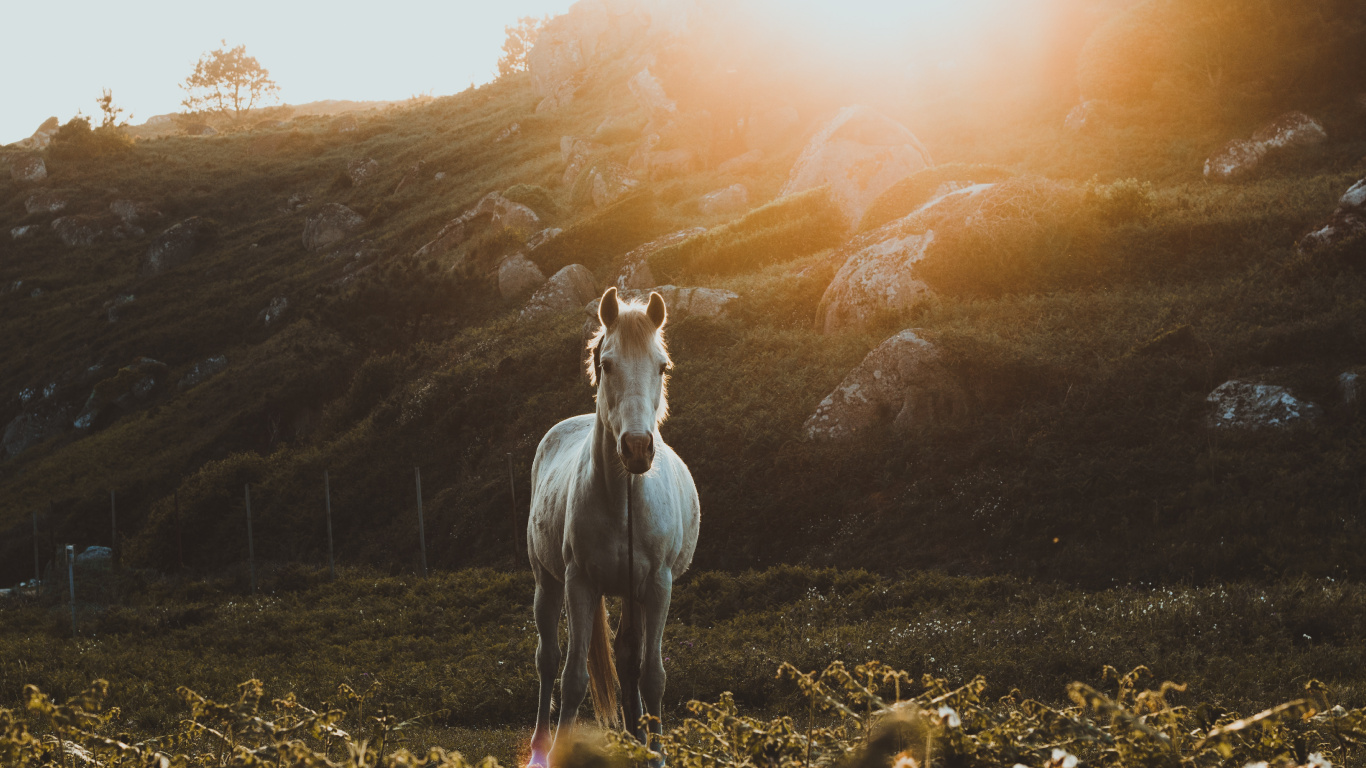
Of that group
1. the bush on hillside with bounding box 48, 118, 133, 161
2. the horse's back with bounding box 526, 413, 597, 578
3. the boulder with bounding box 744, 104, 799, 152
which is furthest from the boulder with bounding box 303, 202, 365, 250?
the horse's back with bounding box 526, 413, 597, 578

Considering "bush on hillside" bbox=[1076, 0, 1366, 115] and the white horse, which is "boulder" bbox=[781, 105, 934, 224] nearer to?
"bush on hillside" bbox=[1076, 0, 1366, 115]

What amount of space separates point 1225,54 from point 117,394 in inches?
1860

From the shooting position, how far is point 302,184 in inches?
2502

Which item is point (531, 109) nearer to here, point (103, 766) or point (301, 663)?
point (301, 663)

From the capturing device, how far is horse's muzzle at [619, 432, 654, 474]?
420 cm

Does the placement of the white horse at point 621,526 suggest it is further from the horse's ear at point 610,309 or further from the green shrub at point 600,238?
the green shrub at point 600,238

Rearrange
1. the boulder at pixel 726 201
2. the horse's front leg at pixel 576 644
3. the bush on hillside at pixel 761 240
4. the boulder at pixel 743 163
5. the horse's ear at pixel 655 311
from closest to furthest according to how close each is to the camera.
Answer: the horse's ear at pixel 655 311 < the horse's front leg at pixel 576 644 < the bush on hillside at pixel 761 240 < the boulder at pixel 726 201 < the boulder at pixel 743 163

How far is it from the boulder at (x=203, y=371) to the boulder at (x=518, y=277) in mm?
14705

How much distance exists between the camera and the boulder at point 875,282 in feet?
67.2

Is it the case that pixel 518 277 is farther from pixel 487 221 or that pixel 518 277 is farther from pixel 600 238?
pixel 487 221

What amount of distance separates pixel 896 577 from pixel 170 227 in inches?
2234

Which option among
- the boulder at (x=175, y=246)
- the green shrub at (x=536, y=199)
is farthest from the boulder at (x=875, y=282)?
the boulder at (x=175, y=246)

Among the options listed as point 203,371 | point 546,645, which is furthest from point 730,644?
point 203,371

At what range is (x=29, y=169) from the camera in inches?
2552
